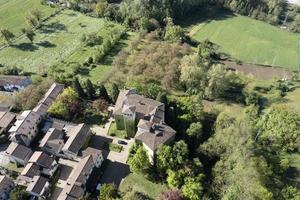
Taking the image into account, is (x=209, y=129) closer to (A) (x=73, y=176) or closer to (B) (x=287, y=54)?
(A) (x=73, y=176)

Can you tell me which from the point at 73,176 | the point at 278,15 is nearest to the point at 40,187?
the point at 73,176

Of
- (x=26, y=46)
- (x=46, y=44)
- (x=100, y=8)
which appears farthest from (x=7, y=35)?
(x=100, y=8)

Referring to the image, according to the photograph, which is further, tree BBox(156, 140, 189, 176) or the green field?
the green field

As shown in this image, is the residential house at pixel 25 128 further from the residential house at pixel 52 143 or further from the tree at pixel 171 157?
the tree at pixel 171 157

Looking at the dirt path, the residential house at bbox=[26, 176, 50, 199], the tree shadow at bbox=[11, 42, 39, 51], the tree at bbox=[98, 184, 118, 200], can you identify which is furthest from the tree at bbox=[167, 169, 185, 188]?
the tree shadow at bbox=[11, 42, 39, 51]

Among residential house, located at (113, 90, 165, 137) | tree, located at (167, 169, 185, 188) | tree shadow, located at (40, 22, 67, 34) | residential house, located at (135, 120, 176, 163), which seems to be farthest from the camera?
tree shadow, located at (40, 22, 67, 34)

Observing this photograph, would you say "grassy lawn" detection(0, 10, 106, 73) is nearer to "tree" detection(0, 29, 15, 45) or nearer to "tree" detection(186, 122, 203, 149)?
"tree" detection(0, 29, 15, 45)
